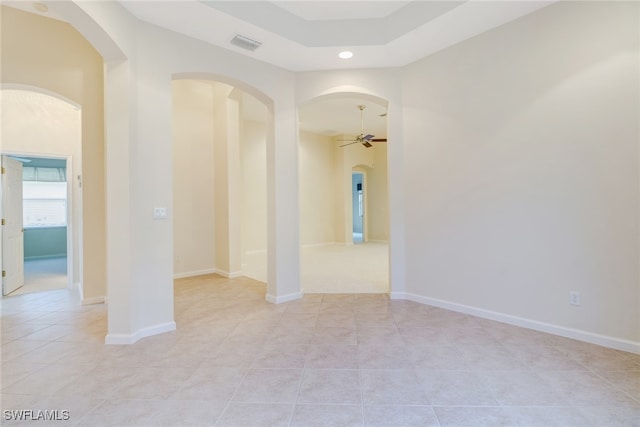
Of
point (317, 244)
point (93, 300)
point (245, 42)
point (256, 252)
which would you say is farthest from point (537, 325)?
point (317, 244)

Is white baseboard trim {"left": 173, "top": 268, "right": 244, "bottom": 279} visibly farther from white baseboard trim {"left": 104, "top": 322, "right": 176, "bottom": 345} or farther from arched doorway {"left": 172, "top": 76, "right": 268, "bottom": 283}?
white baseboard trim {"left": 104, "top": 322, "right": 176, "bottom": 345}

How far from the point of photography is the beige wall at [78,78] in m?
3.32

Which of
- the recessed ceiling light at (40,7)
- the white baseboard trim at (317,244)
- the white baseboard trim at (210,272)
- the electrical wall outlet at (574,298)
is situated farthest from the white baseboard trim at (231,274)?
the electrical wall outlet at (574,298)

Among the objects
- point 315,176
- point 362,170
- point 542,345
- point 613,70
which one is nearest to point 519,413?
point 542,345

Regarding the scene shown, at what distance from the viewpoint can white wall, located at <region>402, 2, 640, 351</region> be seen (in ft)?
7.94

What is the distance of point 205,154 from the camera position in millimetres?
5551

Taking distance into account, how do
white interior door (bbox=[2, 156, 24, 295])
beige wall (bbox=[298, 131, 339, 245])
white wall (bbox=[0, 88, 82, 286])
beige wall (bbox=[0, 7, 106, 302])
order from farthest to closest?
beige wall (bbox=[298, 131, 339, 245]), white interior door (bbox=[2, 156, 24, 295]), white wall (bbox=[0, 88, 82, 286]), beige wall (bbox=[0, 7, 106, 302])

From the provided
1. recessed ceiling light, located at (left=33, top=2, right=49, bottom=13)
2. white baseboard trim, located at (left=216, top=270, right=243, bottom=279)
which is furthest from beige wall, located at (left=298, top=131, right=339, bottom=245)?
recessed ceiling light, located at (left=33, top=2, right=49, bottom=13)

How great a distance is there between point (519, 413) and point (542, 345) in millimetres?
1162

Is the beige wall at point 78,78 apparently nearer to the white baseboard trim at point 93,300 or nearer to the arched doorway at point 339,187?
the white baseboard trim at point 93,300

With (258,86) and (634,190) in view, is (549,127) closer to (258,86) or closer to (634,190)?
(634,190)

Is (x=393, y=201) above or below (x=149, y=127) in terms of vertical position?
below

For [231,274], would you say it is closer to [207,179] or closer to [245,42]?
[207,179]

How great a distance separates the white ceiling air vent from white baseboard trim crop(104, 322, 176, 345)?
3.05 m
